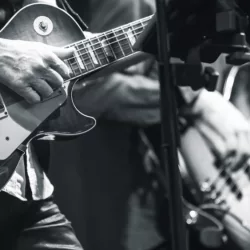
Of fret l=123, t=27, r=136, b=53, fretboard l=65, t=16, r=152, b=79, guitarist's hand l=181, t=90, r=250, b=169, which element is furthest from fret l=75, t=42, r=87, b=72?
guitarist's hand l=181, t=90, r=250, b=169

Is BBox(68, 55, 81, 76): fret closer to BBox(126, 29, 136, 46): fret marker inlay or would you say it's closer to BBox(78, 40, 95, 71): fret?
BBox(78, 40, 95, 71): fret

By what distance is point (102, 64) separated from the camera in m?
1.14

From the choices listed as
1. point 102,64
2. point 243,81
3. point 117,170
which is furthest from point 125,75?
point 243,81

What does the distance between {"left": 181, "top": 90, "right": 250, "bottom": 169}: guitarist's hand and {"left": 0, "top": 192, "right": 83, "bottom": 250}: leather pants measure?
39 centimetres

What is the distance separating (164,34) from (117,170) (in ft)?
1.57

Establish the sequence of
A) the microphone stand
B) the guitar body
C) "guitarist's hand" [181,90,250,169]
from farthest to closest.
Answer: "guitarist's hand" [181,90,250,169], the guitar body, the microphone stand

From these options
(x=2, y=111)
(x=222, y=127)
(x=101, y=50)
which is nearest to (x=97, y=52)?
(x=101, y=50)

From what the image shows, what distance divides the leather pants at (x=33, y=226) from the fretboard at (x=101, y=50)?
0.95 feet

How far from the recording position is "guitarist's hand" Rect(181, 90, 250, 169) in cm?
126

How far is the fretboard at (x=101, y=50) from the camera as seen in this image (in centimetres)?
114

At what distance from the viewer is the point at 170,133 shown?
783 mm

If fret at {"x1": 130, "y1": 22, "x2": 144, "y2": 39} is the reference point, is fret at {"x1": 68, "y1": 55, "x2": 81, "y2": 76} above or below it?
below

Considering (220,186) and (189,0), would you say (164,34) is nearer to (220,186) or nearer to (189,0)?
(189,0)

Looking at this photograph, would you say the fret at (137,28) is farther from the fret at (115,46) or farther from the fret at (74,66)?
the fret at (74,66)
